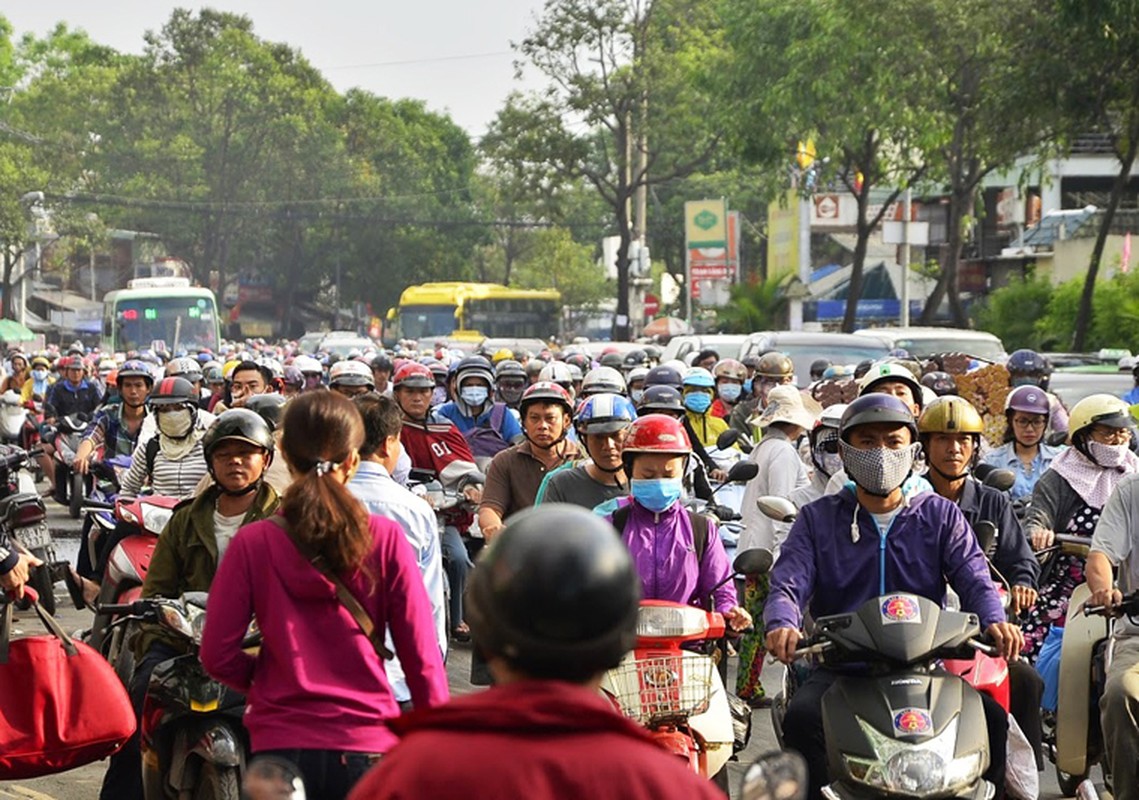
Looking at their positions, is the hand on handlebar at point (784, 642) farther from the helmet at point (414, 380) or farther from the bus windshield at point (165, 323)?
the bus windshield at point (165, 323)

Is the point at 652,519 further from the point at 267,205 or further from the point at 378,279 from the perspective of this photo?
the point at 378,279

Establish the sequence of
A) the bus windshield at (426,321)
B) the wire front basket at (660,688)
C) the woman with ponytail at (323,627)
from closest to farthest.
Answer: the woman with ponytail at (323,627), the wire front basket at (660,688), the bus windshield at (426,321)

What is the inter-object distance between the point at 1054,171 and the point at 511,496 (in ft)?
169

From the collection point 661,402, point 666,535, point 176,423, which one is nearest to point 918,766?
point 666,535

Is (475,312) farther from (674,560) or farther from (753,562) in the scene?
(753,562)

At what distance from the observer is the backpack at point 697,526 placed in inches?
271

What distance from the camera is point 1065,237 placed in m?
48.3

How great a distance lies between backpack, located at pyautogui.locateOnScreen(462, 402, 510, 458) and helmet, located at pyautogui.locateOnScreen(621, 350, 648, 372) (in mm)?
10995

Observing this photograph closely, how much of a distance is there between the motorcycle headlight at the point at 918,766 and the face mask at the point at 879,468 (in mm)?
1007

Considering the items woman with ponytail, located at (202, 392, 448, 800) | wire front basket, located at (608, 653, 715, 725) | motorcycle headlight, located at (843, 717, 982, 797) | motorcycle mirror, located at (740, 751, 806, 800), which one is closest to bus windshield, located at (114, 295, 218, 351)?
wire front basket, located at (608, 653, 715, 725)

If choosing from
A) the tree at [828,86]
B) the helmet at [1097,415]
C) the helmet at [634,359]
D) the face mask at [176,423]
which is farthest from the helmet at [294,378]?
the tree at [828,86]

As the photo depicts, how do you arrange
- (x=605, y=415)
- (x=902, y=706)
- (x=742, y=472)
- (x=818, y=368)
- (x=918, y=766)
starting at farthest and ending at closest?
(x=818, y=368)
(x=605, y=415)
(x=742, y=472)
(x=902, y=706)
(x=918, y=766)

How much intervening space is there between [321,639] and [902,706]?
1550mm

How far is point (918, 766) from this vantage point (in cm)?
521
